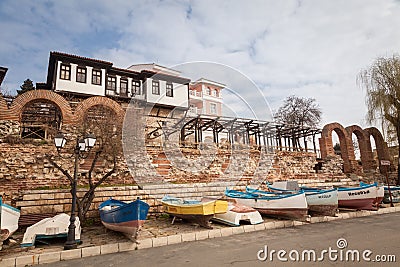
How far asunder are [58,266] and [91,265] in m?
0.59

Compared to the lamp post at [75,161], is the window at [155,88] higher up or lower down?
higher up

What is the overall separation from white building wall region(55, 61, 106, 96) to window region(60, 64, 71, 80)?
18 cm

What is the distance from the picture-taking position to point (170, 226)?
6.98 meters

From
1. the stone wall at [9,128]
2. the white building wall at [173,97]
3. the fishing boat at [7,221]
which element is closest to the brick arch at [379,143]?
the white building wall at [173,97]

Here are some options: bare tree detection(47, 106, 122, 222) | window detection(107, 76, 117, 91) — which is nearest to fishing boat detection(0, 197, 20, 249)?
bare tree detection(47, 106, 122, 222)

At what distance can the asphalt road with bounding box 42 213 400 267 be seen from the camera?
4195 millimetres

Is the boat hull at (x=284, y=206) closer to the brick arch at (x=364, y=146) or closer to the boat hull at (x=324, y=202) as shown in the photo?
the boat hull at (x=324, y=202)

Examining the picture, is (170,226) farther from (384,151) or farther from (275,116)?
(275,116)

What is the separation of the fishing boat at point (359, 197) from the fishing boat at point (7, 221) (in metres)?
10.4

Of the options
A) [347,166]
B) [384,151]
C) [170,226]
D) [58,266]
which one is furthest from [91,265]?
[384,151]

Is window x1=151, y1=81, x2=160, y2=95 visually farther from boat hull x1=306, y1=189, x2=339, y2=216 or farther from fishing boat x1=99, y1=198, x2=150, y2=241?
fishing boat x1=99, y1=198, x2=150, y2=241

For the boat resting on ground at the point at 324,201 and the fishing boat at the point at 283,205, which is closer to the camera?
the fishing boat at the point at 283,205

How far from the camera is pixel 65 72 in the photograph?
1664 centimetres

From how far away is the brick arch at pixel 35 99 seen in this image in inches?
403
